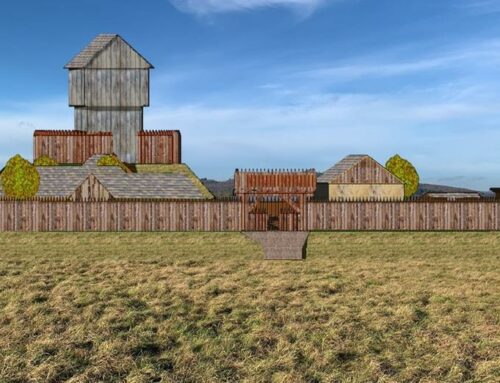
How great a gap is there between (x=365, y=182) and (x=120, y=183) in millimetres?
21378

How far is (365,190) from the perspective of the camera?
48594 millimetres

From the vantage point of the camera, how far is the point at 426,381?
766 centimetres

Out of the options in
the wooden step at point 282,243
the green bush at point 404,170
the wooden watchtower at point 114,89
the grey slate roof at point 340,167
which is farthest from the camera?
the green bush at point 404,170

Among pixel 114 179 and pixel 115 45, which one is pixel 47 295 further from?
pixel 115 45

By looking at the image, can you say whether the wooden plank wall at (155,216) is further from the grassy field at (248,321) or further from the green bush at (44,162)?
the grassy field at (248,321)

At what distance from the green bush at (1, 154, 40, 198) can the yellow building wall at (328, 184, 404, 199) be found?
2373 centimetres

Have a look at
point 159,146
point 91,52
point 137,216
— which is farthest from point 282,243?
point 91,52

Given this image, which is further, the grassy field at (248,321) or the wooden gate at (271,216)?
the wooden gate at (271,216)

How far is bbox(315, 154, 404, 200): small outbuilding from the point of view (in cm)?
4834

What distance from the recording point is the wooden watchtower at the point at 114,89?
4822 cm

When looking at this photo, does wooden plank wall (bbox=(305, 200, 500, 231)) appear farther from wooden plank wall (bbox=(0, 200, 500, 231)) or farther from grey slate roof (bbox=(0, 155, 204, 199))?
grey slate roof (bbox=(0, 155, 204, 199))

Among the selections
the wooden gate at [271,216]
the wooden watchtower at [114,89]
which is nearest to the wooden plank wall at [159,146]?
the wooden watchtower at [114,89]

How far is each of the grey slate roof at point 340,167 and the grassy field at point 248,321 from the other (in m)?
29.7

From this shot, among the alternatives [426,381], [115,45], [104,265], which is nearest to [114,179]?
[115,45]
